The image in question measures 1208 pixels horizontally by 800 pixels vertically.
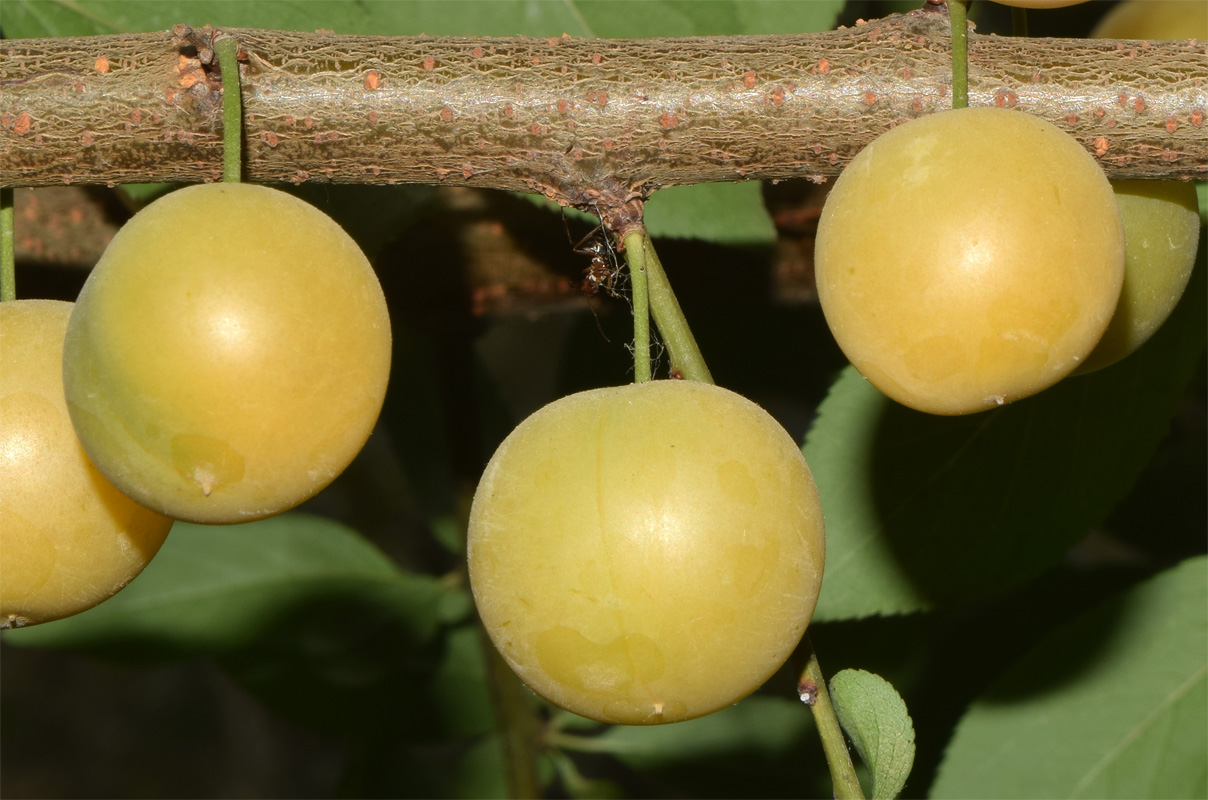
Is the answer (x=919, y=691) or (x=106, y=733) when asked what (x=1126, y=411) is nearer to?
(x=919, y=691)

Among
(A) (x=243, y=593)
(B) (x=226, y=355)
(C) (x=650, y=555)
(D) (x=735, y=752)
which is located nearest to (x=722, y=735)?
(D) (x=735, y=752)

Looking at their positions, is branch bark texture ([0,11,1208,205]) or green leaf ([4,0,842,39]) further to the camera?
green leaf ([4,0,842,39])

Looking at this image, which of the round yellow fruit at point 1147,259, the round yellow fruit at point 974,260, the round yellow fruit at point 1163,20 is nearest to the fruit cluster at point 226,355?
the round yellow fruit at point 974,260

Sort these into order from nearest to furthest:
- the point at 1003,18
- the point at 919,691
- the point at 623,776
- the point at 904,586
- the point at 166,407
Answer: the point at 166,407
the point at 904,586
the point at 919,691
the point at 1003,18
the point at 623,776

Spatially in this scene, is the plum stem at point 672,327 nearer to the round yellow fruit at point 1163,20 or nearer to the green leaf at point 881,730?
the green leaf at point 881,730

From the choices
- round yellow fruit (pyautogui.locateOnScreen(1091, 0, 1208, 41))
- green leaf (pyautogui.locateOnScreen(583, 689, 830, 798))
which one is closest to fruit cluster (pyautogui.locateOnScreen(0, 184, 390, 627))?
round yellow fruit (pyautogui.locateOnScreen(1091, 0, 1208, 41))

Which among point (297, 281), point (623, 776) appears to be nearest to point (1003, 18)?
point (297, 281)

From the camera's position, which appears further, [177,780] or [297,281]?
[177,780]

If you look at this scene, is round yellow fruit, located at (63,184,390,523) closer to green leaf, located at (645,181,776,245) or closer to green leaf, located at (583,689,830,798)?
green leaf, located at (645,181,776,245)
